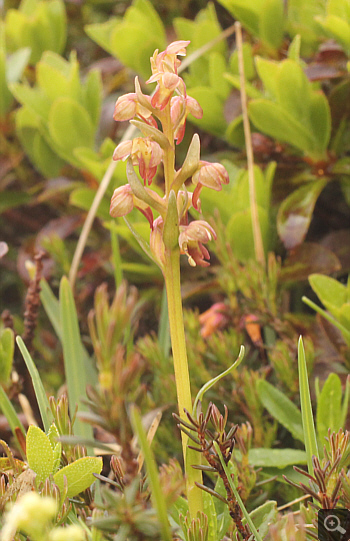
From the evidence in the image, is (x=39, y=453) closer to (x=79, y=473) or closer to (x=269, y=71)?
(x=79, y=473)

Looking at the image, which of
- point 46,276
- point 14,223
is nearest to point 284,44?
point 46,276

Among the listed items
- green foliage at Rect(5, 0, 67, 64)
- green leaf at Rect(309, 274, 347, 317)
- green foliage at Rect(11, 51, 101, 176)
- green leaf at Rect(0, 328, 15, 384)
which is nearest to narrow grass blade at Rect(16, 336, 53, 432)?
green leaf at Rect(0, 328, 15, 384)

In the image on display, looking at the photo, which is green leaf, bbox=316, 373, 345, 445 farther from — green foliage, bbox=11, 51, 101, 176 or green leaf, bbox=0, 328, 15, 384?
green foliage, bbox=11, 51, 101, 176

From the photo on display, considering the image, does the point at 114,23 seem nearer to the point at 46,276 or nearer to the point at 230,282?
the point at 46,276

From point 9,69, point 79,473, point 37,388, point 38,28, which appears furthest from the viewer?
point 38,28

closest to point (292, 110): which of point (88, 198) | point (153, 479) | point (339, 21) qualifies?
point (339, 21)
